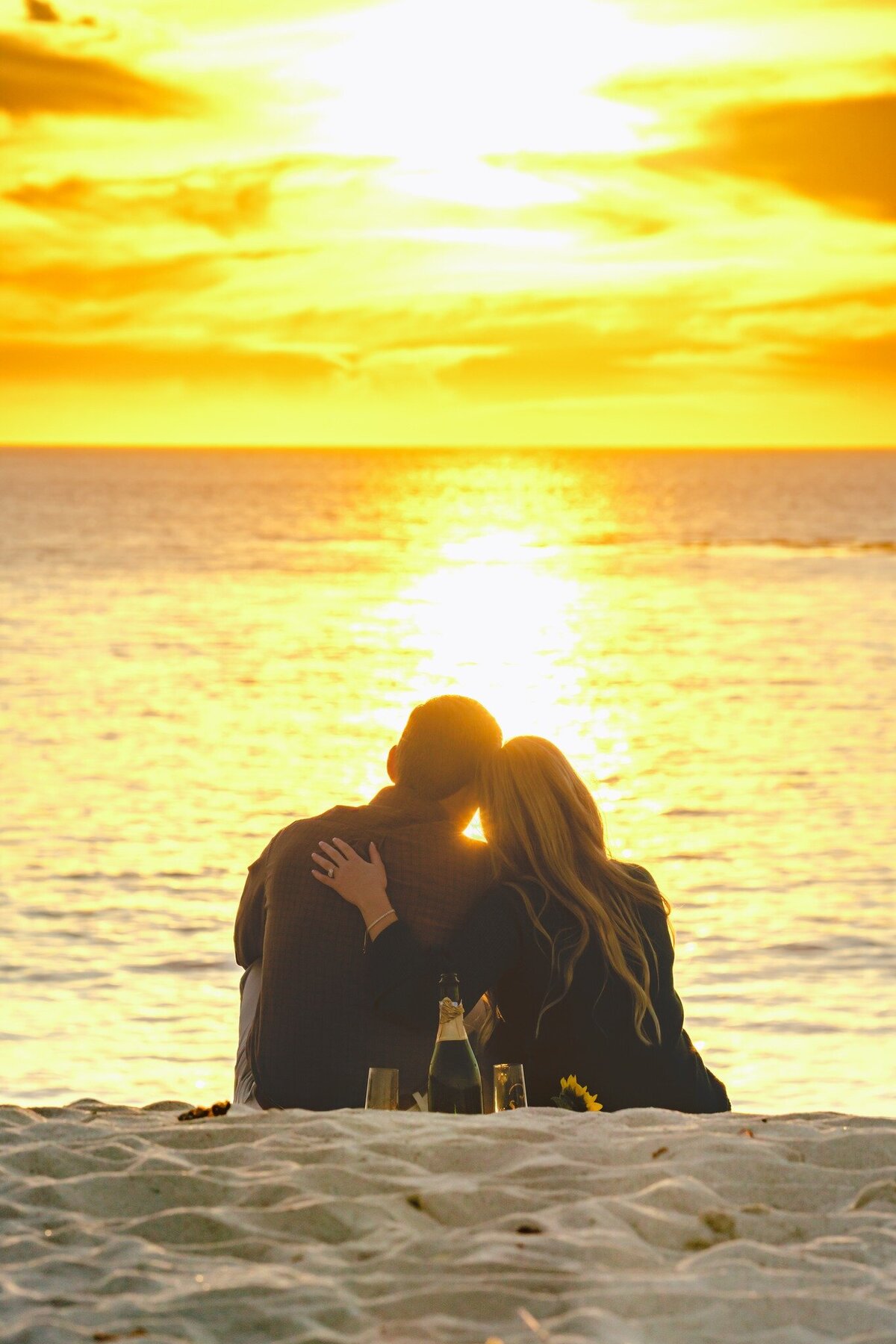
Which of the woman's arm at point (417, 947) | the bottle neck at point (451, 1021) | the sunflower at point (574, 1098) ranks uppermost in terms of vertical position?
the woman's arm at point (417, 947)

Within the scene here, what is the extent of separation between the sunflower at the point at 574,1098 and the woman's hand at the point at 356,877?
0.80 meters

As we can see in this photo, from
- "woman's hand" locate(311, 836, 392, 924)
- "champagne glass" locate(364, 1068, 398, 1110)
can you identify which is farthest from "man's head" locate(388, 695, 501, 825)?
"champagne glass" locate(364, 1068, 398, 1110)

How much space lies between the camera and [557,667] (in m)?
26.8

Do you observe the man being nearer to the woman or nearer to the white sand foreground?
the woman

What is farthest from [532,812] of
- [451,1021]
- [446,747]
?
[451,1021]

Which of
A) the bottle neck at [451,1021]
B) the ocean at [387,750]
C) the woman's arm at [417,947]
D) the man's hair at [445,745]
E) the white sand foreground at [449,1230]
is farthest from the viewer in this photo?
the ocean at [387,750]

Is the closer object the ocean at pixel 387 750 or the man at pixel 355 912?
the man at pixel 355 912

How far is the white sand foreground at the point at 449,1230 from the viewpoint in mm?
3408

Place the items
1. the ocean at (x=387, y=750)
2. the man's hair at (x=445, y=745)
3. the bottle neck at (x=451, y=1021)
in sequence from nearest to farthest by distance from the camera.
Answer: the bottle neck at (x=451, y=1021), the man's hair at (x=445, y=745), the ocean at (x=387, y=750)

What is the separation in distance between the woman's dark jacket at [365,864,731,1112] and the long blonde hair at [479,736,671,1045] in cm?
3

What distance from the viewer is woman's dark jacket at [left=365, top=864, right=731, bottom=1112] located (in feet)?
15.6

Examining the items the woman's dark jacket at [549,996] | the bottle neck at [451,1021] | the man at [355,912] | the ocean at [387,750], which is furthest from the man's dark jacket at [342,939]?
the ocean at [387,750]

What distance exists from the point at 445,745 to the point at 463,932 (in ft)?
1.81

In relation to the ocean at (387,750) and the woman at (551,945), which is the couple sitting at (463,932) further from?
the ocean at (387,750)
